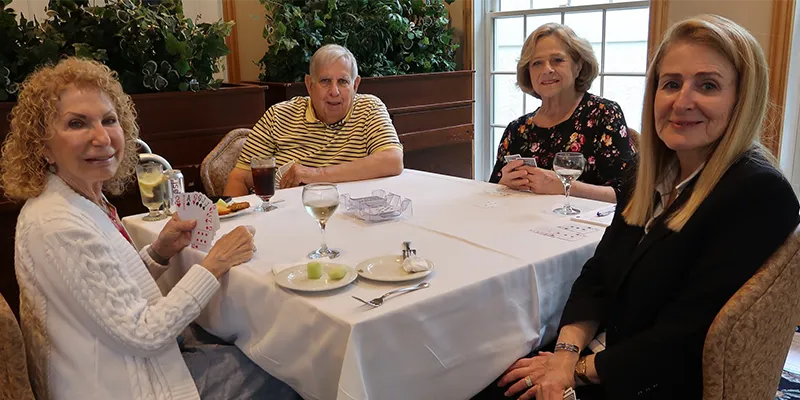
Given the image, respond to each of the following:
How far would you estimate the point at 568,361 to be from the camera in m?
1.31

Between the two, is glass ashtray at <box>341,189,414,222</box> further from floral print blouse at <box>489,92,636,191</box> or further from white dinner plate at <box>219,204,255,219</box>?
floral print blouse at <box>489,92,636,191</box>

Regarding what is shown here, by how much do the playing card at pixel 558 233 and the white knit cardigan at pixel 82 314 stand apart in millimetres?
912

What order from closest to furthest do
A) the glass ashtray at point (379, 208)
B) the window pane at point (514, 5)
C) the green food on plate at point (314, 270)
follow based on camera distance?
1. the green food on plate at point (314, 270)
2. the glass ashtray at point (379, 208)
3. the window pane at point (514, 5)

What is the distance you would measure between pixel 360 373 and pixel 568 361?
19.7 inches

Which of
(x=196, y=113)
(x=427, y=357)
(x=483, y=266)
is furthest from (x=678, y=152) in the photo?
(x=196, y=113)

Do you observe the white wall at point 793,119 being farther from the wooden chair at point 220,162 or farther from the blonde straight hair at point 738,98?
the wooden chair at point 220,162

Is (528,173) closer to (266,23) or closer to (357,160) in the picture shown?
(357,160)

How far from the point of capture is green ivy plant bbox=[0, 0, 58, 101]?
282 cm

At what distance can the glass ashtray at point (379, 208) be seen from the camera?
1766 mm

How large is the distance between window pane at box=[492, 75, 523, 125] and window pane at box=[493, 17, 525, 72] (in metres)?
0.08

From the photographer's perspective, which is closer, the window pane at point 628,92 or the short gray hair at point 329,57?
the short gray hair at point 329,57

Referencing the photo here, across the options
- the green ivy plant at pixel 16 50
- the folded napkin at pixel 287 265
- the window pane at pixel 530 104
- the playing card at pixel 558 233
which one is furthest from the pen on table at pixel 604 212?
the window pane at pixel 530 104

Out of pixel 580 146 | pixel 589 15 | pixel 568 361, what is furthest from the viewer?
pixel 589 15

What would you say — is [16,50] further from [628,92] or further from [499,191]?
[628,92]
